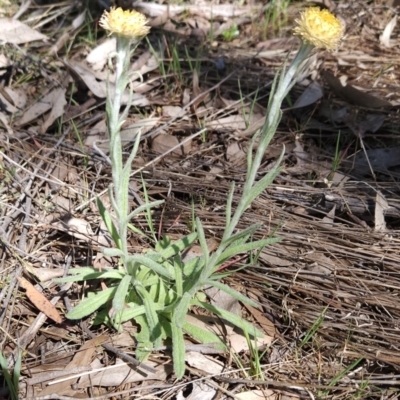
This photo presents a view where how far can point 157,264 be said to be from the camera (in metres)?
1.79

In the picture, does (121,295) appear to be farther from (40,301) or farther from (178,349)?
(40,301)

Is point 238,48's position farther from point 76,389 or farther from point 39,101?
point 76,389

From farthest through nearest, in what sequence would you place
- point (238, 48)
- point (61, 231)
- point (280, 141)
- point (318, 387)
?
point (238, 48)
point (280, 141)
point (61, 231)
point (318, 387)

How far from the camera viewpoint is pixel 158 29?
359cm

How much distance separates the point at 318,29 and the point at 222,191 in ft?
3.82

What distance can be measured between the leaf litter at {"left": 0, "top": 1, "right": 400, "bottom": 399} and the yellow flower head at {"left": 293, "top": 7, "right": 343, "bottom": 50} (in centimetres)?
97

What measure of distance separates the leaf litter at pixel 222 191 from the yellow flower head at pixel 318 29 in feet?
3.19

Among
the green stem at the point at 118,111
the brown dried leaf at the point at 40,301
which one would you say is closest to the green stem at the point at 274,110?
the green stem at the point at 118,111

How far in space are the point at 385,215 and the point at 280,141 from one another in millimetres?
719

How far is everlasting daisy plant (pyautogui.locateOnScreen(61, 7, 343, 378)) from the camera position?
5.01 feet

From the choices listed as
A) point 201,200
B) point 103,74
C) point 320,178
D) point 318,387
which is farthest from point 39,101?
point 318,387

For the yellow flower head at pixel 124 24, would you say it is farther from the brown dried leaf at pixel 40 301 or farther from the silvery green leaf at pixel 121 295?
the brown dried leaf at pixel 40 301

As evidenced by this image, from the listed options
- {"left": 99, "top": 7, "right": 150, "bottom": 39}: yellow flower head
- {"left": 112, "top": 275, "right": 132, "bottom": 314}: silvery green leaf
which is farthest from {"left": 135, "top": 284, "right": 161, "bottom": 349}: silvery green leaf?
{"left": 99, "top": 7, "right": 150, "bottom": 39}: yellow flower head

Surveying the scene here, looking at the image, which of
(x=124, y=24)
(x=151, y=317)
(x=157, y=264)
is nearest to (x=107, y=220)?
(x=157, y=264)
